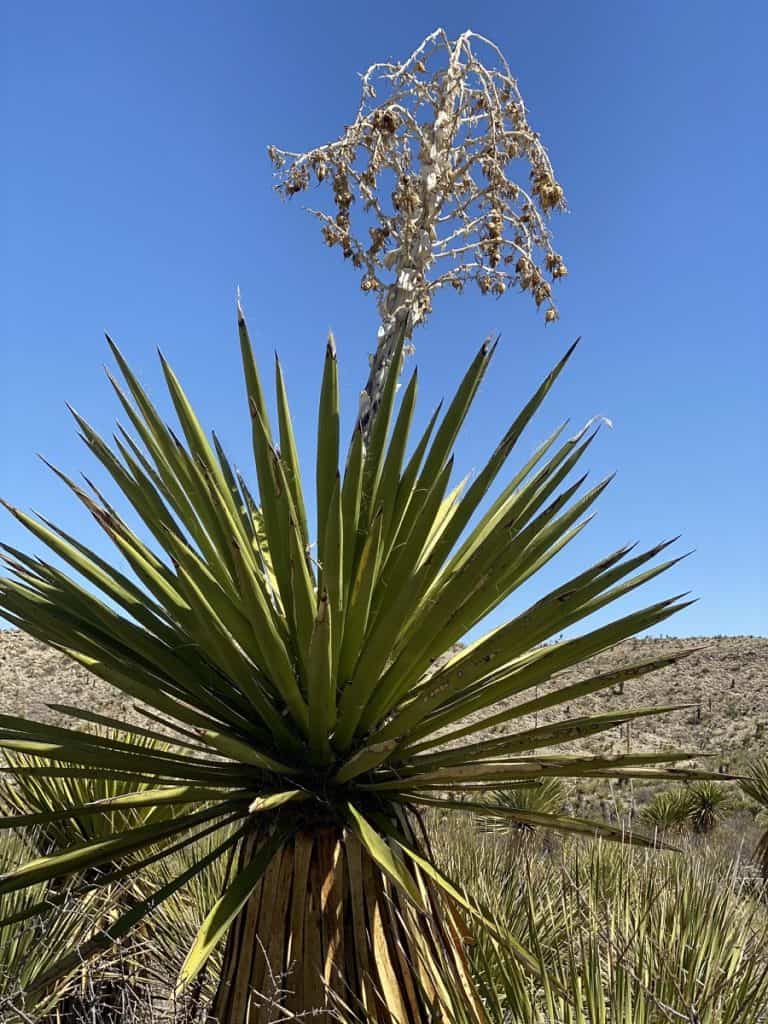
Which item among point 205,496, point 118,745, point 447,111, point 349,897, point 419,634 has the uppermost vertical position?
point 447,111

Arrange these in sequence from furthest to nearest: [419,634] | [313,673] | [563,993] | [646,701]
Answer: [646,701] → [419,634] → [313,673] → [563,993]

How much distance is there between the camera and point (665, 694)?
98.3 feet

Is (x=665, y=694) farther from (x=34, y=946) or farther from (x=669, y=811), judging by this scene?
(x=34, y=946)

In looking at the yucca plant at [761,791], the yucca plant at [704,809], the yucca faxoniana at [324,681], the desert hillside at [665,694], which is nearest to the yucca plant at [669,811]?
the yucca plant at [704,809]

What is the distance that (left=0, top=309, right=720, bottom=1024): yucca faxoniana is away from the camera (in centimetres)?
216

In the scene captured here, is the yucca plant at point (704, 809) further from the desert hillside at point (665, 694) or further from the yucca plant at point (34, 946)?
the yucca plant at point (34, 946)

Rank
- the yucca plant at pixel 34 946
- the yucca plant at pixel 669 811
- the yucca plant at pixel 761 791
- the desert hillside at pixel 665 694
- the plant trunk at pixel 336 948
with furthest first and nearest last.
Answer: the desert hillside at pixel 665 694 < the yucca plant at pixel 669 811 < the yucca plant at pixel 761 791 < the yucca plant at pixel 34 946 < the plant trunk at pixel 336 948

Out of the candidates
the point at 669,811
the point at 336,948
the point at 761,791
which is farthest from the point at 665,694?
the point at 336,948

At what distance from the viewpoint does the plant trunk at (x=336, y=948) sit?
2.14 m

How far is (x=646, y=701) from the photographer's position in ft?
92.5

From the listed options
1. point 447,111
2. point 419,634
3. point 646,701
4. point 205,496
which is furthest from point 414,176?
point 646,701

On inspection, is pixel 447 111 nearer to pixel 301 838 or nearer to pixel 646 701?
pixel 301 838

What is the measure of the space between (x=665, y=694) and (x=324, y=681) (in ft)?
101

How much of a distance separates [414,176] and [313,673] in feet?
11.8
